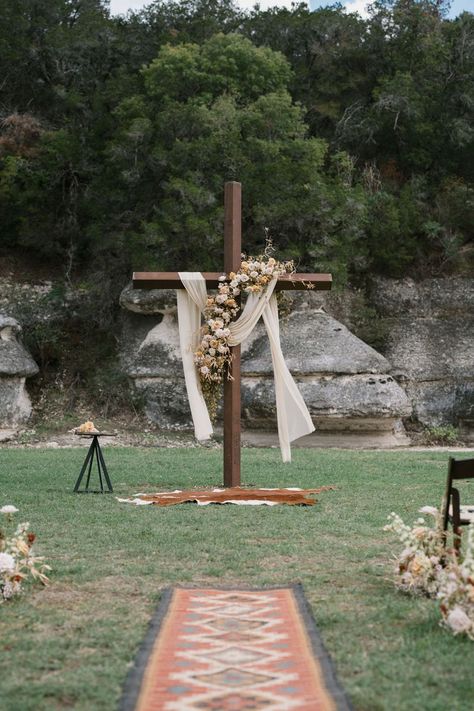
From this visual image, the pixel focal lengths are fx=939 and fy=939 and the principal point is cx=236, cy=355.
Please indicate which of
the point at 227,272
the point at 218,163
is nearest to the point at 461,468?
the point at 227,272

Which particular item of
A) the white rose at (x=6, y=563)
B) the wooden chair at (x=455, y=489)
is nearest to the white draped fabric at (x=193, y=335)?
the wooden chair at (x=455, y=489)

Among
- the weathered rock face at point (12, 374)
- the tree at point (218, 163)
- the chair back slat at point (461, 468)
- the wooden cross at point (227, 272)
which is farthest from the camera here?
the tree at point (218, 163)

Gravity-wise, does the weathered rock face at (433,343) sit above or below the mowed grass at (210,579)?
above

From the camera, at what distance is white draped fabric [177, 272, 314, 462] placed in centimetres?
1216

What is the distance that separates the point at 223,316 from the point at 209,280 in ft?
1.85

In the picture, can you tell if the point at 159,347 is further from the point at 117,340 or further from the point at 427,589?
the point at 427,589

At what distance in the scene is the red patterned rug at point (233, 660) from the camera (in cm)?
397

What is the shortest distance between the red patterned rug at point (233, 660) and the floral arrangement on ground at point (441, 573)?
726 mm

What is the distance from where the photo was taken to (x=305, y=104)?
2800 centimetres

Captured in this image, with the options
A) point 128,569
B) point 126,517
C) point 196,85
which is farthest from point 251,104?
point 128,569

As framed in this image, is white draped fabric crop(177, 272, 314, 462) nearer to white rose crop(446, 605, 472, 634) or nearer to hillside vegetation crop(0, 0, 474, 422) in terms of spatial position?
white rose crop(446, 605, 472, 634)

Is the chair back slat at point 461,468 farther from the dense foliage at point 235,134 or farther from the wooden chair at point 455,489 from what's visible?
the dense foliage at point 235,134

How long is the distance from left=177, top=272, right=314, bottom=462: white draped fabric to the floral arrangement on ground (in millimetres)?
5948

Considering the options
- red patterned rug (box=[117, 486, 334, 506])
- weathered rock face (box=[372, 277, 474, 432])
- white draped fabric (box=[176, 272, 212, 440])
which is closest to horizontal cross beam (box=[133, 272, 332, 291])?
white draped fabric (box=[176, 272, 212, 440])
